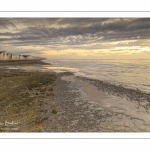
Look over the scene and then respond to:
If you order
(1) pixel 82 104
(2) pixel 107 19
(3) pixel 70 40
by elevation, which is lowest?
(1) pixel 82 104

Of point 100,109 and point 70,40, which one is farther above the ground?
point 70,40

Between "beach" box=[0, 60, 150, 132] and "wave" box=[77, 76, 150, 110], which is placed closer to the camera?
"beach" box=[0, 60, 150, 132]

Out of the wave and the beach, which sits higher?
the wave

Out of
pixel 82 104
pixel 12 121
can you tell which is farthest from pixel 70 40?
pixel 12 121

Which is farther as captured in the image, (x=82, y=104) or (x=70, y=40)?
(x=70, y=40)

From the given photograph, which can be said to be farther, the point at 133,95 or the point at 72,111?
the point at 133,95

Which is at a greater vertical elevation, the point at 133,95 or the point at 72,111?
the point at 133,95

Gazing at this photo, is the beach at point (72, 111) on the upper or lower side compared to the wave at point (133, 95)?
lower

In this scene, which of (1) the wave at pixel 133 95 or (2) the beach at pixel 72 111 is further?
(1) the wave at pixel 133 95

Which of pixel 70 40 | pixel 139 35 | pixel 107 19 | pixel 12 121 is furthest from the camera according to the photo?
pixel 70 40
